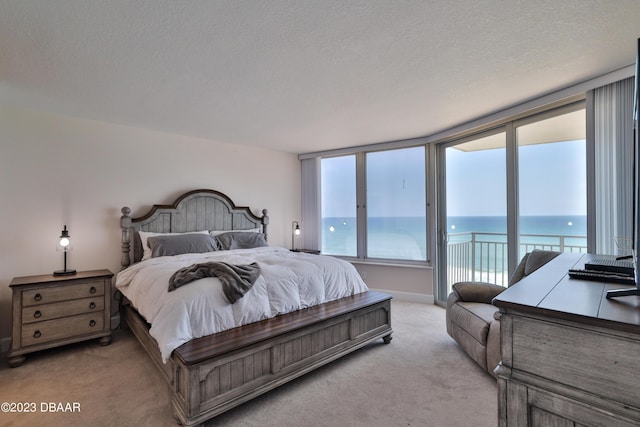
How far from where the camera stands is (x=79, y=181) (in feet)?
11.2

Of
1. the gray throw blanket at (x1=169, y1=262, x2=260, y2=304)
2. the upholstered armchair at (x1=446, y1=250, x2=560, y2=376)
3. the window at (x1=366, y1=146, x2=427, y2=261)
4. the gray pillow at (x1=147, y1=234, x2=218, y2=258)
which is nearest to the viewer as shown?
the gray throw blanket at (x1=169, y1=262, x2=260, y2=304)

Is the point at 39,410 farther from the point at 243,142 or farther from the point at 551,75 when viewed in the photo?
the point at 551,75

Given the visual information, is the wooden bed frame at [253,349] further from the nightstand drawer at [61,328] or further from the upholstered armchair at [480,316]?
the upholstered armchair at [480,316]

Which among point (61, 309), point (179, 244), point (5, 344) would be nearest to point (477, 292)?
point (179, 244)

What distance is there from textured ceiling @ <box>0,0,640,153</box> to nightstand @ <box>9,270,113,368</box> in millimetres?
1722

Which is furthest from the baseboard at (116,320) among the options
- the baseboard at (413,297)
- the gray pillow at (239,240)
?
the baseboard at (413,297)

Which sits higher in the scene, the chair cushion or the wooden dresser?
the wooden dresser

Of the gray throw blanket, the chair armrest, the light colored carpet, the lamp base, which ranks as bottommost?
the light colored carpet

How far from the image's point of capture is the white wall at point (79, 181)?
3.04 meters

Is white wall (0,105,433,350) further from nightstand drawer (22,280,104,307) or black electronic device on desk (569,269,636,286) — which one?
black electronic device on desk (569,269,636,286)

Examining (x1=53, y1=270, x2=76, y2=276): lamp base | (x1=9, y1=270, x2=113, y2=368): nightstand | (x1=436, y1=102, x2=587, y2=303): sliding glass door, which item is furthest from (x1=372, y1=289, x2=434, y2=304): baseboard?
(x1=53, y1=270, x2=76, y2=276): lamp base

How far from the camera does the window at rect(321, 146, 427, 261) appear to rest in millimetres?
4617

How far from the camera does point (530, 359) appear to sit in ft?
2.90

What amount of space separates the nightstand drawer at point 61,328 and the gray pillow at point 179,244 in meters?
0.81
